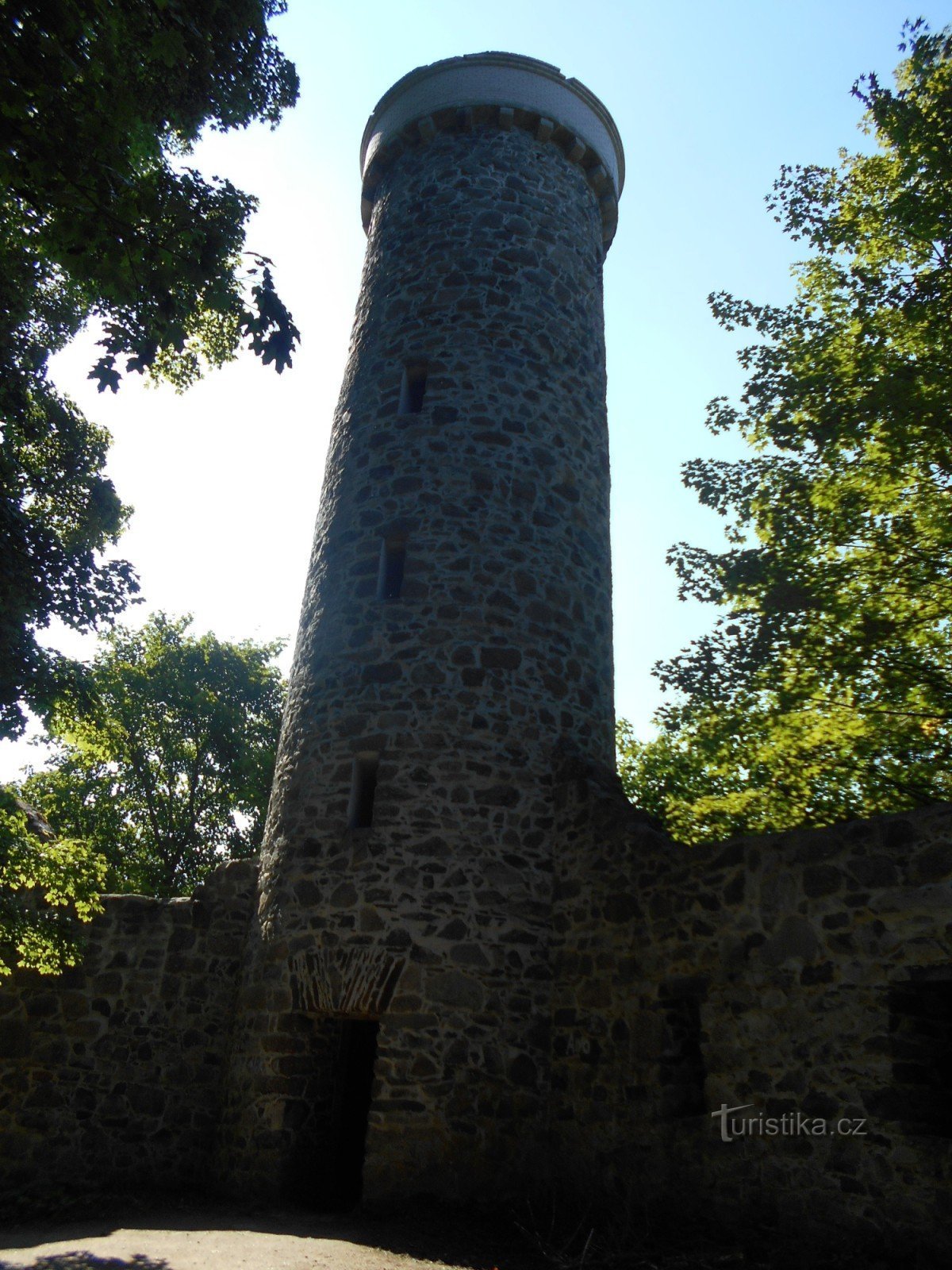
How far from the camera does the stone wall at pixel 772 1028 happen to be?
5.72 meters

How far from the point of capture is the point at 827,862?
6.55 m

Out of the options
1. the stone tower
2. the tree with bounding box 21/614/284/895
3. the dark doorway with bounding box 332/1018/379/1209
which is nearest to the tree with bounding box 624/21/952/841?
the stone tower

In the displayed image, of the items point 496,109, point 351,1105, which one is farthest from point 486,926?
point 496,109

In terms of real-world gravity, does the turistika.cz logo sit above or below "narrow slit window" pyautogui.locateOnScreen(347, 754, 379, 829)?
below

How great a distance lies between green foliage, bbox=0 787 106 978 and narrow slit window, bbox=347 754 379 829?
2.37 meters

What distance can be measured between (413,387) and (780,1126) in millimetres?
8801

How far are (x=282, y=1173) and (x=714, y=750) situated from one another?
20.4 feet

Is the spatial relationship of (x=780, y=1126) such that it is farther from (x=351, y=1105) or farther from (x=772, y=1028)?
(x=351, y=1105)

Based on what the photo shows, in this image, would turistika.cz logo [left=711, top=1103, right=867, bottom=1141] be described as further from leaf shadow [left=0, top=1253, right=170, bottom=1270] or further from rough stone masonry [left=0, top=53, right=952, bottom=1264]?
leaf shadow [left=0, top=1253, right=170, bottom=1270]

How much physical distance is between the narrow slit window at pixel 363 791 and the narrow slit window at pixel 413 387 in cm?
450

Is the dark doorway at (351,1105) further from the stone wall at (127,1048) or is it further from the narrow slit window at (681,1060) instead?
the narrow slit window at (681,1060)

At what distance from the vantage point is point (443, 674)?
9.42 metres

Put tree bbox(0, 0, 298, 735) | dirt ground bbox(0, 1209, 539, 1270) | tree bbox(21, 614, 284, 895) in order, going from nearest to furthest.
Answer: tree bbox(0, 0, 298, 735) → dirt ground bbox(0, 1209, 539, 1270) → tree bbox(21, 614, 284, 895)

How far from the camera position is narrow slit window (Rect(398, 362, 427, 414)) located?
11.2 metres
